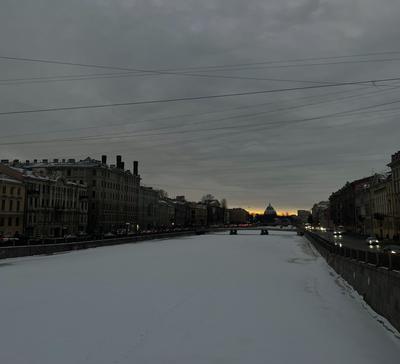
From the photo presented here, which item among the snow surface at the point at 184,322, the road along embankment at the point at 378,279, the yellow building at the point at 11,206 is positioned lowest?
the snow surface at the point at 184,322

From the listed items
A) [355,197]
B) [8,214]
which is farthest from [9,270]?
[355,197]

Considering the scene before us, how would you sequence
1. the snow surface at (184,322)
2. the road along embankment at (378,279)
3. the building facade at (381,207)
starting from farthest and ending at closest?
1. the building facade at (381,207)
2. the road along embankment at (378,279)
3. the snow surface at (184,322)

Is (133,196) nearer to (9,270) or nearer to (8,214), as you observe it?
(8,214)

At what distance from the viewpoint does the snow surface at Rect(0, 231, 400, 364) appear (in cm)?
1438

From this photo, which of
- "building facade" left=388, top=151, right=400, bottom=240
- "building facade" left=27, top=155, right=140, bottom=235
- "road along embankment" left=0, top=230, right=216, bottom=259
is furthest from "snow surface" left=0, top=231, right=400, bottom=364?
"building facade" left=27, top=155, right=140, bottom=235

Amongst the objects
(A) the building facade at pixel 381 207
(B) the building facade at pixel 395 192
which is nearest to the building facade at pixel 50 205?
(A) the building facade at pixel 381 207

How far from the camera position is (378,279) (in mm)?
21375

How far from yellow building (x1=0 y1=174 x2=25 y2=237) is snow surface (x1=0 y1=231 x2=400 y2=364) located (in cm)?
4784

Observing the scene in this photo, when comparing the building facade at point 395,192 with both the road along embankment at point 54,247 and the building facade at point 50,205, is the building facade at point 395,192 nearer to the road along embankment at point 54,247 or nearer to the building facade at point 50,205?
the road along embankment at point 54,247

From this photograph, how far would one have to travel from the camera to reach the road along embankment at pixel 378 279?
59.2 feet

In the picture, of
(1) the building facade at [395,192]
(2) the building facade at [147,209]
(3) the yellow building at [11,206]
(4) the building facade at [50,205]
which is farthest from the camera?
(2) the building facade at [147,209]

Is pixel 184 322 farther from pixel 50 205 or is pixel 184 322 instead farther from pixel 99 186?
pixel 99 186

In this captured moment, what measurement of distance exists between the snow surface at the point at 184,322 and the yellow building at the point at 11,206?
47841 mm

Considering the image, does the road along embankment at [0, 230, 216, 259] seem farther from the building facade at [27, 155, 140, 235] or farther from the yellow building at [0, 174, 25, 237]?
the building facade at [27, 155, 140, 235]
